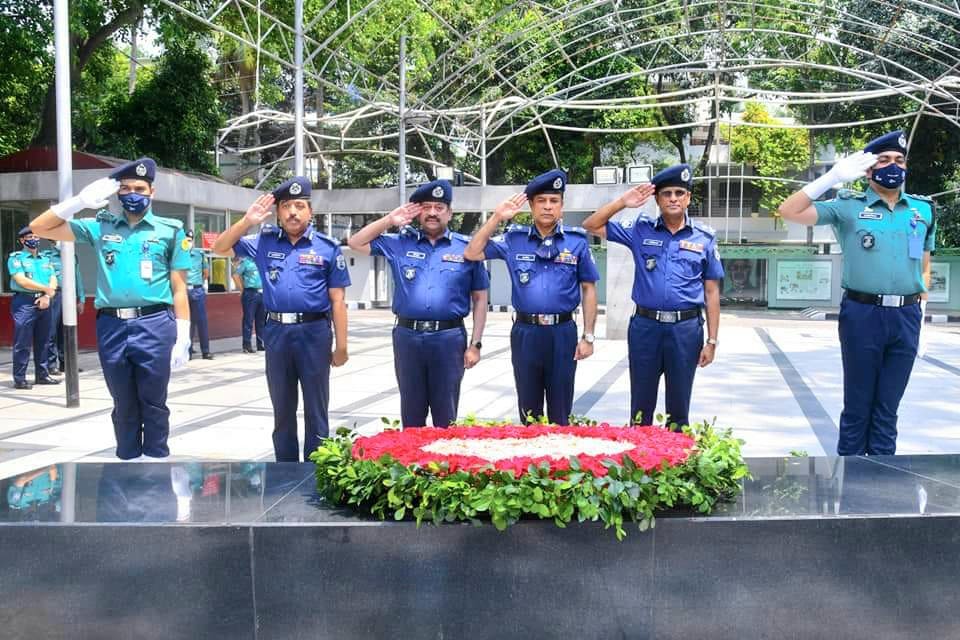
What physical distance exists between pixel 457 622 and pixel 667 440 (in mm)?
1021

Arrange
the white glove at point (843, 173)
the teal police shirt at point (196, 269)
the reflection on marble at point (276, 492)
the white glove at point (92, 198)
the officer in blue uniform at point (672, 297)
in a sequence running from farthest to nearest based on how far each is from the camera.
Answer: the teal police shirt at point (196, 269) < the officer in blue uniform at point (672, 297) < the white glove at point (92, 198) < the white glove at point (843, 173) < the reflection on marble at point (276, 492)

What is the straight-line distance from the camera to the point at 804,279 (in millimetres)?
27297

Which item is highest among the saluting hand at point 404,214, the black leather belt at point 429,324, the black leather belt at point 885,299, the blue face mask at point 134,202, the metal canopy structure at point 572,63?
the metal canopy structure at point 572,63

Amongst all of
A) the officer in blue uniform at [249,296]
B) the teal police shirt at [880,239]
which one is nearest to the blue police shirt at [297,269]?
the teal police shirt at [880,239]

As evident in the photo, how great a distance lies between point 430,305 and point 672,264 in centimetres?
132

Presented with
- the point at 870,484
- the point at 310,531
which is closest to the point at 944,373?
the point at 870,484

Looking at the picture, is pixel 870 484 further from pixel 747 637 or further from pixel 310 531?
pixel 310 531

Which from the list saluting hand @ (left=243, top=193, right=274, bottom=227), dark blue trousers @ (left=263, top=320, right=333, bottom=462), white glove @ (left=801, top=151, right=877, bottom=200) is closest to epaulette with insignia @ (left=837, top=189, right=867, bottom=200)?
white glove @ (left=801, top=151, right=877, bottom=200)

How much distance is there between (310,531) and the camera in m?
2.58

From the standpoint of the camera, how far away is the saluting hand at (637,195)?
4.52 metres

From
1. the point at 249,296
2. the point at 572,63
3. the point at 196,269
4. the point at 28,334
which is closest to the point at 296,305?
the point at 28,334

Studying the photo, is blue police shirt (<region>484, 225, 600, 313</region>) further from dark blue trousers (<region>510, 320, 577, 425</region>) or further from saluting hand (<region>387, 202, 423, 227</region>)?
saluting hand (<region>387, 202, 423, 227</region>)

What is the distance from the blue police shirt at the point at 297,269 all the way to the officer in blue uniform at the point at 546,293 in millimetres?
737

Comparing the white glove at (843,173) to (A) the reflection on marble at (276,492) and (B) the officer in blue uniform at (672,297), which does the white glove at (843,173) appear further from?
(A) the reflection on marble at (276,492)
